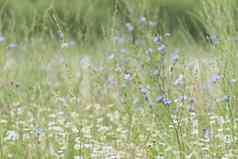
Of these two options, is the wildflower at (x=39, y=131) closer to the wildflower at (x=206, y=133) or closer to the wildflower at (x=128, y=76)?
the wildflower at (x=128, y=76)

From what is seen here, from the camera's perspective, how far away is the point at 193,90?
142 inches

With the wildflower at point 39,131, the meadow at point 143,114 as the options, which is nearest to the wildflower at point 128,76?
the meadow at point 143,114

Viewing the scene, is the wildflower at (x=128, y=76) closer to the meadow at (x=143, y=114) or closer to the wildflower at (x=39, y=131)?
the meadow at (x=143, y=114)

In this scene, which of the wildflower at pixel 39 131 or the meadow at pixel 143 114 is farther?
the wildflower at pixel 39 131

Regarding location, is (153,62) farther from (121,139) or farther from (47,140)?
(47,140)

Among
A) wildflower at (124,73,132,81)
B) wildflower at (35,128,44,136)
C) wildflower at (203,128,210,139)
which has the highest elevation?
wildflower at (124,73,132,81)

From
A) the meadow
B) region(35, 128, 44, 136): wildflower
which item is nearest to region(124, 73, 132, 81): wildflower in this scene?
the meadow

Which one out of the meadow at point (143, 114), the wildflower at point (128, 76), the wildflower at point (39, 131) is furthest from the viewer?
the wildflower at point (128, 76)

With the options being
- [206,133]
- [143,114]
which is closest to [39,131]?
[143,114]

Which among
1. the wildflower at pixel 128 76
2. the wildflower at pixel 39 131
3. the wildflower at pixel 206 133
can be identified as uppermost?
the wildflower at pixel 128 76

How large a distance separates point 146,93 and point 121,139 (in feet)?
0.86

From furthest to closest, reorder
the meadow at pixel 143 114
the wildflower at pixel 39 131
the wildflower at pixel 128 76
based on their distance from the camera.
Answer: the wildflower at pixel 128 76 < the wildflower at pixel 39 131 < the meadow at pixel 143 114

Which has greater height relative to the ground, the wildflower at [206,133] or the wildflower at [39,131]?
the wildflower at [39,131]

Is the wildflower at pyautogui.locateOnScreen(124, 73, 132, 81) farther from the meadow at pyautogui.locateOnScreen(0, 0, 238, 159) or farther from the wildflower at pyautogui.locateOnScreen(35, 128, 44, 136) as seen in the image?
the wildflower at pyautogui.locateOnScreen(35, 128, 44, 136)
